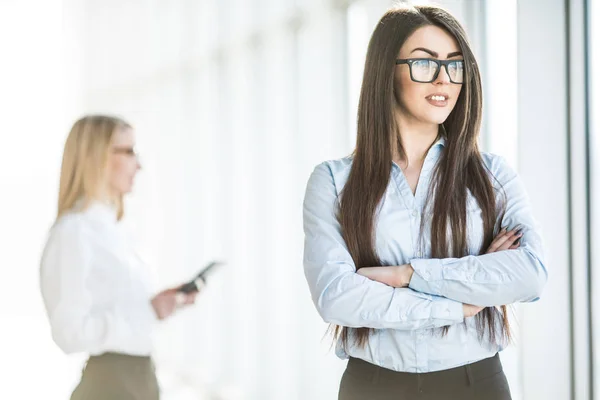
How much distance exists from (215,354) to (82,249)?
26.7 inches

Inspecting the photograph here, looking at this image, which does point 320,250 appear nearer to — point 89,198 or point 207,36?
point 89,198

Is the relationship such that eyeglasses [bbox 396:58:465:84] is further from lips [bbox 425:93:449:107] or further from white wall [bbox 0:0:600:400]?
white wall [bbox 0:0:600:400]

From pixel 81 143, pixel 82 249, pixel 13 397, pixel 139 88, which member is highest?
pixel 139 88

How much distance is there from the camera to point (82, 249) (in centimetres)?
226

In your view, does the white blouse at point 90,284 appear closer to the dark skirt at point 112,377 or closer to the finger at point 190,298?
the dark skirt at point 112,377

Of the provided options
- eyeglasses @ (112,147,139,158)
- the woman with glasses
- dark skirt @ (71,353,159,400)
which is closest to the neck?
the woman with glasses

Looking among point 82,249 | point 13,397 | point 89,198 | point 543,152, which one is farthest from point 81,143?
point 543,152

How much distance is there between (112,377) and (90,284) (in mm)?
345

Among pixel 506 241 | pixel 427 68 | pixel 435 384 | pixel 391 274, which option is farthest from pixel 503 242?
pixel 427 68

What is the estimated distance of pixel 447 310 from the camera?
177cm

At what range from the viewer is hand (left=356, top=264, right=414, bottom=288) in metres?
1.80

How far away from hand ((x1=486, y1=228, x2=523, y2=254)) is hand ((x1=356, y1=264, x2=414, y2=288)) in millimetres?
248

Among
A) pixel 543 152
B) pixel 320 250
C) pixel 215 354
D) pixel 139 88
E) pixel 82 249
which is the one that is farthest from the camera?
pixel 543 152

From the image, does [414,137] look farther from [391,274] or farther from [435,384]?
[435,384]
